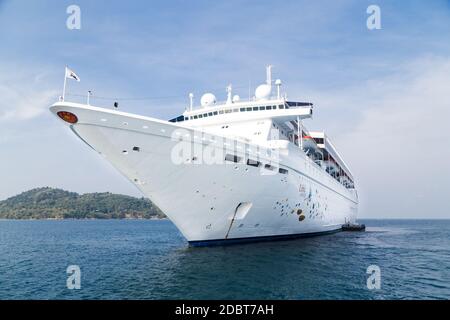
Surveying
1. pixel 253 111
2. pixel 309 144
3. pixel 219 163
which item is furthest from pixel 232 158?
pixel 309 144

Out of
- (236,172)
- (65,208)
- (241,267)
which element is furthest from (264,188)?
(65,208)

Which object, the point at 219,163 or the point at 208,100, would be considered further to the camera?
the point at 208,100

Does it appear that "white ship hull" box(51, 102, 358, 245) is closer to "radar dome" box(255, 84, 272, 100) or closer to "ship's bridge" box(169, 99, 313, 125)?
"ship's bridge" box(169, 99, 313, 125)

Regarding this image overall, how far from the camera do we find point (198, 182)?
50.0 feet

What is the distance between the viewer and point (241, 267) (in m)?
13.5

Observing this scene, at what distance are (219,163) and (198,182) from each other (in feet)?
4.70

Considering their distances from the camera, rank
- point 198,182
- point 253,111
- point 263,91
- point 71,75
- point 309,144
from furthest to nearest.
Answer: point 309,144
point 263,91
point 253,111
point 198,182
point 71,75

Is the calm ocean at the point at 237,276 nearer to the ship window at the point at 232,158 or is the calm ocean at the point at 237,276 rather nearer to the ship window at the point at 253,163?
the ship window at the point at 253,163

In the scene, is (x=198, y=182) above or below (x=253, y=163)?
below

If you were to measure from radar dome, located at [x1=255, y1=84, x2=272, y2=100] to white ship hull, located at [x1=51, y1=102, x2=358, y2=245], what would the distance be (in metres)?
4.56

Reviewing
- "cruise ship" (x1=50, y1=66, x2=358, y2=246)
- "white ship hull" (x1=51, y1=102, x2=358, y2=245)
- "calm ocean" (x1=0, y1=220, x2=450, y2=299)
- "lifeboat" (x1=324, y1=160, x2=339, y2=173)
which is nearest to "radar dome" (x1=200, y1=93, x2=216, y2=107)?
"cruise ship" (x1=50, y1=66, x2=358, y2=246)

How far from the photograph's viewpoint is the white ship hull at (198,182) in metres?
13.1

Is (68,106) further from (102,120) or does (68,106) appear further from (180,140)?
(180,140)

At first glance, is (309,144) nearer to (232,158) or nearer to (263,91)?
(263,91)
